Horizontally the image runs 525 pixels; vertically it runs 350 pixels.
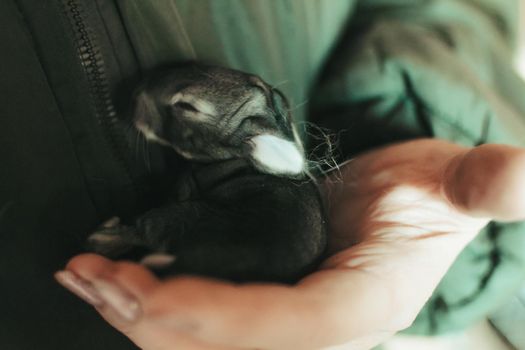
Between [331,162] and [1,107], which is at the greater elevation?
[1,107]

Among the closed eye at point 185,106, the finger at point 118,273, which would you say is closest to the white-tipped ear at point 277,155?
the closed eye at point 185,106

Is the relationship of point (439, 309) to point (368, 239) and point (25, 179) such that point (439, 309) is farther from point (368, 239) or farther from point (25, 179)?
point (25, 179)

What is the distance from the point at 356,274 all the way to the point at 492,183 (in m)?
0.16

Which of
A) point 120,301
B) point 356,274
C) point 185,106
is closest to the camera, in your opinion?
point 120,301

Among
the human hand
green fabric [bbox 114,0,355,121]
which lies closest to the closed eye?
green fabric [bbox 114,0,355,121]

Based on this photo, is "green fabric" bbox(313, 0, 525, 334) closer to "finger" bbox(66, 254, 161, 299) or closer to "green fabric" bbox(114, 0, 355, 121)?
"green fabric" bbox(114, 0, 355, 121)

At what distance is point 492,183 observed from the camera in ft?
1.52

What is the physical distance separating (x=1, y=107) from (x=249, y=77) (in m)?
0.28

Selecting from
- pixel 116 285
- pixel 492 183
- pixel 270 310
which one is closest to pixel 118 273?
pixel 116 285

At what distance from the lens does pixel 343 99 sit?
2.56 ft

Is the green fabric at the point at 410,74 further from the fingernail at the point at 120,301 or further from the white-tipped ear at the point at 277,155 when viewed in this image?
the fingernail at the point at 120,301

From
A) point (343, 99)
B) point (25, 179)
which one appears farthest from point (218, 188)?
point (343, 99)

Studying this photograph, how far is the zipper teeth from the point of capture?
49 centimetres

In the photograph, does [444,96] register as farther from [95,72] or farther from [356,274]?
[95,72]
